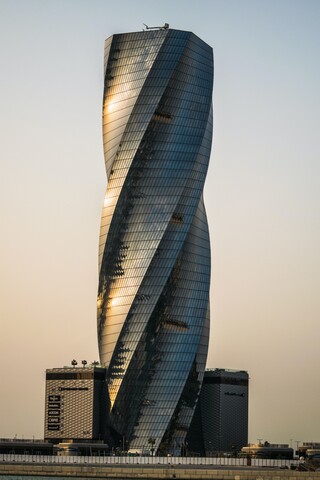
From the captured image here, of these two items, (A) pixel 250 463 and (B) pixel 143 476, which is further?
(A) pixel 250 463

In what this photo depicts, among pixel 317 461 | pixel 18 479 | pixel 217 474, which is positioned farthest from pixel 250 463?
pixel 18 479

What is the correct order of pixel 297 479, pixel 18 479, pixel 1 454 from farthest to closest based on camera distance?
1. pixel 1 454
2. pixel 18 479
3. pixel 297 479

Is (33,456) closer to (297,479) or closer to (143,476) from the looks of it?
(143,476)

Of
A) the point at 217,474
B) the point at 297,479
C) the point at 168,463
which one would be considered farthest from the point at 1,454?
the point at 297,479

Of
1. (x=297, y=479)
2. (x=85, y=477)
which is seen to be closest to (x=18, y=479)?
(x=85, y=477)

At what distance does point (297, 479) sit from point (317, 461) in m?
29.3

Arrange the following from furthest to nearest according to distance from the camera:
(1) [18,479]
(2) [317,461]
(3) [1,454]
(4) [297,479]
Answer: (3) [1,454]
(2) [317,461]
(1) [18,479]
(4) [297,479]

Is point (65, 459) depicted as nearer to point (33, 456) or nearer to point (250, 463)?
point (33, 456)

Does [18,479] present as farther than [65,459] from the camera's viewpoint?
No

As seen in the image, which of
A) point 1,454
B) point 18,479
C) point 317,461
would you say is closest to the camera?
point 18,479

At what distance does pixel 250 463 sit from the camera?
612 feet

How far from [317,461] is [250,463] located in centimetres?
839

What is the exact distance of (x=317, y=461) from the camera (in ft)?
611

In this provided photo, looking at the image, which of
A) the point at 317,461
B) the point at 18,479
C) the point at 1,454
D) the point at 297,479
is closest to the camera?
the point at 297,479
